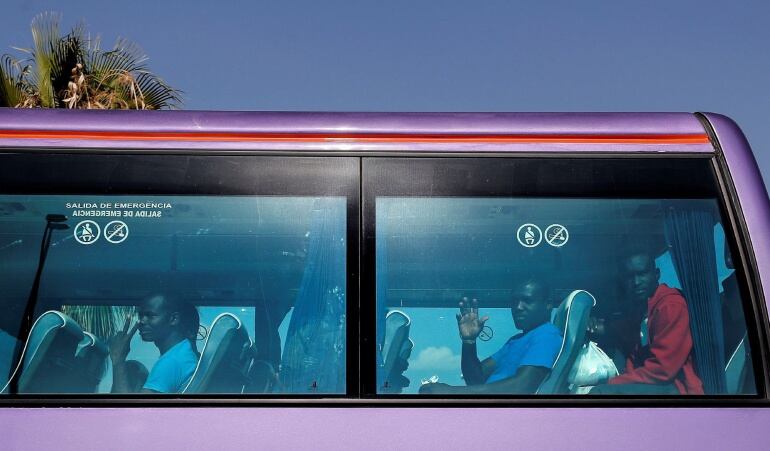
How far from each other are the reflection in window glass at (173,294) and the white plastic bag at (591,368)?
1.19 metres

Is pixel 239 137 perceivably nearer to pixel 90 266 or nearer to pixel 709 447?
pixel 90 266

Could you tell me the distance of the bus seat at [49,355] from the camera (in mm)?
4281

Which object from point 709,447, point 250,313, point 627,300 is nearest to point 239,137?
point 250,313

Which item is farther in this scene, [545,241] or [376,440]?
[545,241]

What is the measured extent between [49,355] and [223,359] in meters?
0.88

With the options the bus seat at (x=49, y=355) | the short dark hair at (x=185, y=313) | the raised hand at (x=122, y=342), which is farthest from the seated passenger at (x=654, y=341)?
the bus seat at (x=49, y=355)

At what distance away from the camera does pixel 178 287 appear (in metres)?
4.40

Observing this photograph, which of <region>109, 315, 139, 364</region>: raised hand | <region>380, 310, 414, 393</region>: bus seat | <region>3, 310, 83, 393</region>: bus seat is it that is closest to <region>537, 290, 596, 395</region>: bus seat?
<region>380, 310, 414, 393</region>: bus seat

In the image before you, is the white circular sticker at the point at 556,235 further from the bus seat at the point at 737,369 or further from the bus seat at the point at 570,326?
the bus seat at the point at 737,369

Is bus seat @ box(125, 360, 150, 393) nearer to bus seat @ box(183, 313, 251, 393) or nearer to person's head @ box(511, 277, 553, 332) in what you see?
bus seat @ box(183, 313, 251, 393)

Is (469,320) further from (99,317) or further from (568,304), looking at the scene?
(99,317)

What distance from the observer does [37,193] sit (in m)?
4.48

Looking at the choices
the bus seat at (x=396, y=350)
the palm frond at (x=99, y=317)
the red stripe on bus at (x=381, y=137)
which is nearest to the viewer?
the bus seat at (x=396, y=350)

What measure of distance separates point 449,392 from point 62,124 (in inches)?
97.8
